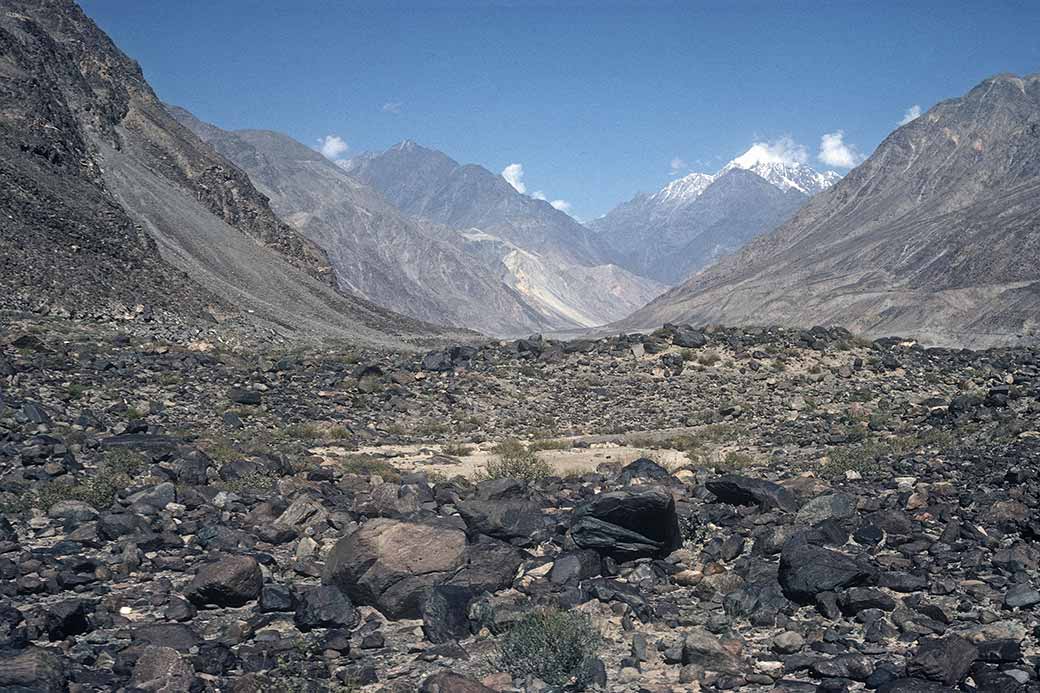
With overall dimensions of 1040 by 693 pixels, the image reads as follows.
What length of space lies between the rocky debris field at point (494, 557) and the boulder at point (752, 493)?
0.04 meters

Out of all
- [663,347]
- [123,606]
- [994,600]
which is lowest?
[123,606]

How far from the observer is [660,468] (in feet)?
53.8

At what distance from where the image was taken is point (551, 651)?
7426 millimetres

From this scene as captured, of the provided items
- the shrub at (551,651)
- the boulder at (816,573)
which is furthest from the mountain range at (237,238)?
the boulder at (816,573)

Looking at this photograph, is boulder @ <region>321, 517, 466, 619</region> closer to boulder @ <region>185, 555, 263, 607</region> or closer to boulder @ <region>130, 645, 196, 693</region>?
boulder @ <region>185, 555, 263, 607</region>

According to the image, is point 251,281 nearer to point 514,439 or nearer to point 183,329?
point 183,329

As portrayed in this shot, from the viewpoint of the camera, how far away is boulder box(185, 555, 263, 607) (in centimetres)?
847

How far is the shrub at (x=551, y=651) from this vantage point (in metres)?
7.25

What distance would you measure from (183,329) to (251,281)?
1087 inches

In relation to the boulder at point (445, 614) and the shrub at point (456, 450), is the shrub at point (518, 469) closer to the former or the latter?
the shrub at point (456, 450)

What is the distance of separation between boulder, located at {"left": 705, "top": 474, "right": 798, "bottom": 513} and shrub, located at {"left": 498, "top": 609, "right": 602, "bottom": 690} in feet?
17.5

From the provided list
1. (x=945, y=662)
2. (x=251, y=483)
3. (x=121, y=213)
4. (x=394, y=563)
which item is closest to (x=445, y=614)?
(x=394, y=563)

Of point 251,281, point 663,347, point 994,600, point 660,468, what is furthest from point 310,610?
point 251,281

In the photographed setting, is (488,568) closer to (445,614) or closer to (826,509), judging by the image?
(445,614)
